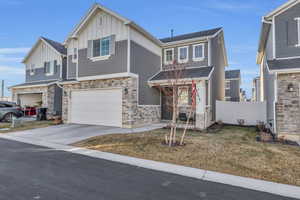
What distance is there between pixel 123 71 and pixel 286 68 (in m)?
8.66

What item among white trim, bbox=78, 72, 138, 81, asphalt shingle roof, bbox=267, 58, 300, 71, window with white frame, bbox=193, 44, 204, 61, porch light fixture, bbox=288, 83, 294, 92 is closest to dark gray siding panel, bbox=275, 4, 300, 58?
asphalt shingle roof, bbox=267, 58, 300, 71

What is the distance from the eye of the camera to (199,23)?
1931 centimetres

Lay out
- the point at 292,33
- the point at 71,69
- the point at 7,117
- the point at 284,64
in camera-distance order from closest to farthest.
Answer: the point at 284,64 → the point at 292,33 → the point at 7,117 → the point at 71,69

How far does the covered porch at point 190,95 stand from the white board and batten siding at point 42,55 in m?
12.3

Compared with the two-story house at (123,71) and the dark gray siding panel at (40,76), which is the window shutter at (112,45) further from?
the dark gray siding panel at (40,76)

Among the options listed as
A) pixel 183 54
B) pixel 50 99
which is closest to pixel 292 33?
pixel 183 54

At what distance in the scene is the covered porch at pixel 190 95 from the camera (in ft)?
34.6

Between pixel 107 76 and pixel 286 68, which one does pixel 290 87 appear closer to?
pixel 286 68

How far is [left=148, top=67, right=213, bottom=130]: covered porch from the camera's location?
1054cm

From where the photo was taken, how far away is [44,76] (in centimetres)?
1855

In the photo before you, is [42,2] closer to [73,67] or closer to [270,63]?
[73,67]

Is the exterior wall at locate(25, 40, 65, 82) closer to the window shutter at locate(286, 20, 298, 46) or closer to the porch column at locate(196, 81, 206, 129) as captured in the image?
the porch column at locate(196, 81, 206, 129)

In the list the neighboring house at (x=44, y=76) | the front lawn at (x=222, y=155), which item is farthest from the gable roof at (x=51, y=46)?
the front lawn at (x=222, y=155)

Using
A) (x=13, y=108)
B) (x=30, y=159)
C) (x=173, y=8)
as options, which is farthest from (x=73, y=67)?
(x=30, y=159)
